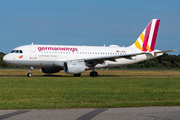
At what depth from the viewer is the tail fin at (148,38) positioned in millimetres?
41031

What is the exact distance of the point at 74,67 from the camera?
102 ft

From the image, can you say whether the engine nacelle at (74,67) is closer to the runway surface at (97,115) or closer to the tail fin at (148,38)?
the tail fin at (148,38)

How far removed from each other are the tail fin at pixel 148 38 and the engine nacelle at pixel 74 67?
12.7 m

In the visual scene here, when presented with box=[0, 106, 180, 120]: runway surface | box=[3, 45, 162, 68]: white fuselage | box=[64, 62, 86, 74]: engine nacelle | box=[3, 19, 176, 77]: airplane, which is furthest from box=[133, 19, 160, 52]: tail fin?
box=[0, 106, 180, 120]: runway surface

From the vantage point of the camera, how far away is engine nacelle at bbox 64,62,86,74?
3095 cm

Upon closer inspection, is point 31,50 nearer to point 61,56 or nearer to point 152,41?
point 61,56

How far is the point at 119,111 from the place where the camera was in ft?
30.0

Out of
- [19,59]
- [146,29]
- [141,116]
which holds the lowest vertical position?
[141,116]

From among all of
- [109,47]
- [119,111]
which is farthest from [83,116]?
[109,47]

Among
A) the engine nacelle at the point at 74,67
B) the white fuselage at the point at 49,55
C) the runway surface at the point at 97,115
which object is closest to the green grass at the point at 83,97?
the runway surface at the point at 97,115

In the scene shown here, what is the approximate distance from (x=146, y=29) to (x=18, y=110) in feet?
113

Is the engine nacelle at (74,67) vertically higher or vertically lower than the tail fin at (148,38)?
lower

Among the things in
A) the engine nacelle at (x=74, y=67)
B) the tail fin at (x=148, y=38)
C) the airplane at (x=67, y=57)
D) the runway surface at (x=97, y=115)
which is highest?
the tail fin at (x=148, y=38)

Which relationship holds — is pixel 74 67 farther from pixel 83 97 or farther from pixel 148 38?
pixel 83 97
